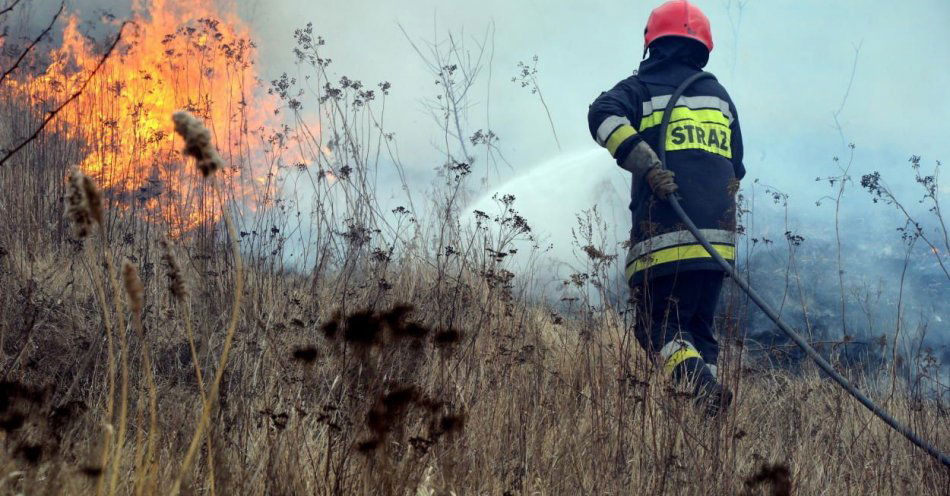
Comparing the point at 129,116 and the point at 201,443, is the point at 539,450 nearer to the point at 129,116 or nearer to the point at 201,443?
the point at 201,443

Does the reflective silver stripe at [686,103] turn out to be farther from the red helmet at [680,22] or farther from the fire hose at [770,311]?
the red helmet at [680,22]

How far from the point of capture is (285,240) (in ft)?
13.6

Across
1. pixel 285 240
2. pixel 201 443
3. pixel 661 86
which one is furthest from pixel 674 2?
pixel 201 443

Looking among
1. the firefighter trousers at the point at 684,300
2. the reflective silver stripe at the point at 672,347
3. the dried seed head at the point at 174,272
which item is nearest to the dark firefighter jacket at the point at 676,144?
the firefighter trousers at the point at 684,300

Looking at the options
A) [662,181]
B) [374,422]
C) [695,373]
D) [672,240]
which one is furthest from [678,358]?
[374,422]

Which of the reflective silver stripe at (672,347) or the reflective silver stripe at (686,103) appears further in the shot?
the reflective silver stripe at (686,103)

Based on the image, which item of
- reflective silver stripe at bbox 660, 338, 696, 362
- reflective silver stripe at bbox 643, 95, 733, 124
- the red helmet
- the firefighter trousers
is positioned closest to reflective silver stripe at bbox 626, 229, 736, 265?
the firefighter trousers

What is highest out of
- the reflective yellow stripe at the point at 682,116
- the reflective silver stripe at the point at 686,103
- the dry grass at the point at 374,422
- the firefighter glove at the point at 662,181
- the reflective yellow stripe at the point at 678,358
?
the reflective silver stripe at the point at 686,103

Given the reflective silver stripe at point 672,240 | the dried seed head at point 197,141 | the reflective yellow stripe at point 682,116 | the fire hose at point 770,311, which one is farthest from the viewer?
the reflective yellow stripe at point 682,116

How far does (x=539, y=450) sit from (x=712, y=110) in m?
2.54

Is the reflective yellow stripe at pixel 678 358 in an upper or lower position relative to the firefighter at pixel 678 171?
lower

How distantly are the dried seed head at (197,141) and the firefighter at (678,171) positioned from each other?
294cm

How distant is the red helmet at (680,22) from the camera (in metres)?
4.41

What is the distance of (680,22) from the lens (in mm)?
4406
